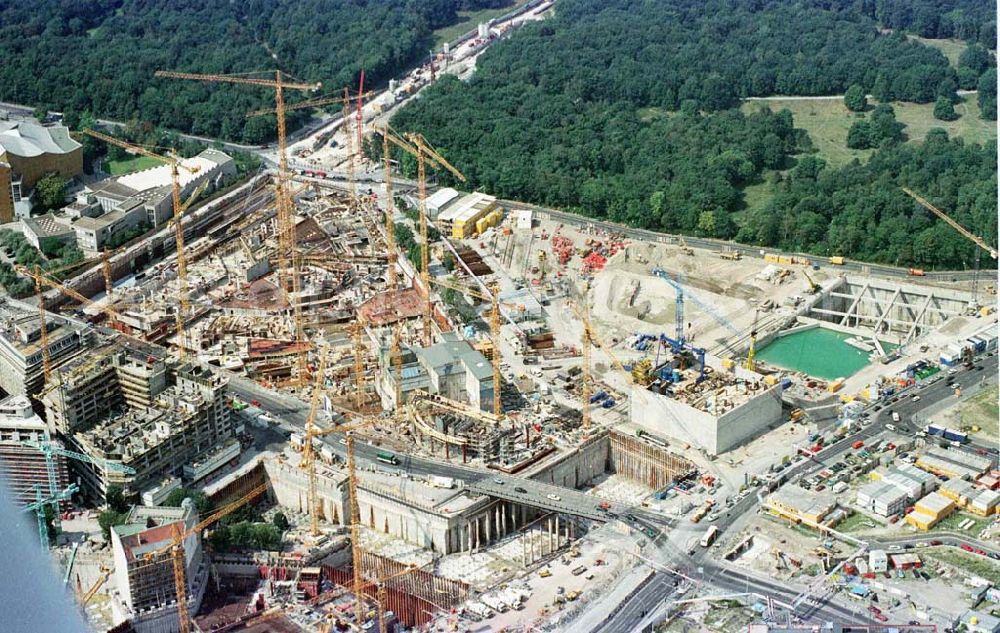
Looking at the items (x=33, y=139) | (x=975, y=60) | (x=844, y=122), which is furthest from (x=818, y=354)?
(x=33, y=139)

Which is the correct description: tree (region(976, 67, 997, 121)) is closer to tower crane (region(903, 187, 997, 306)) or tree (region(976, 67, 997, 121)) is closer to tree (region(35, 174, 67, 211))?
tower crane (region(903, 187, 997, 306))

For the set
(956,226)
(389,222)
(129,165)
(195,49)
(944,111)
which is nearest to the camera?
(956,226)

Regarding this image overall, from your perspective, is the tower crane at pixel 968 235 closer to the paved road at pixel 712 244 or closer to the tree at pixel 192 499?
the paved road at pixel 712 244

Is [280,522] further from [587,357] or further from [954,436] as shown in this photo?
[954,436]

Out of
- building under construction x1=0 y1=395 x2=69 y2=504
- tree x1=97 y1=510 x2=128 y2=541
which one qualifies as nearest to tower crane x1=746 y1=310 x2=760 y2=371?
tree x1=97 y1=510 x2=128 y2=541

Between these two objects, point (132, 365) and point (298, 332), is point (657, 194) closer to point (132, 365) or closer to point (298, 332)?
point (298, 332)

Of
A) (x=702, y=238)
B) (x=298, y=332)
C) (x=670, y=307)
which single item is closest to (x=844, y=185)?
(x=702, y=238)

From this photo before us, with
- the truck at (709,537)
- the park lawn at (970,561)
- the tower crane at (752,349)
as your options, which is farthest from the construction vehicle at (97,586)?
the tower crane at (752,349)
